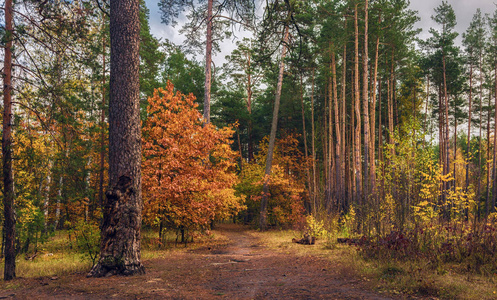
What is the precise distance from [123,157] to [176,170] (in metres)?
5.32

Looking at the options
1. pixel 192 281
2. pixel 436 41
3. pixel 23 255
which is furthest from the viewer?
pixel 436 41

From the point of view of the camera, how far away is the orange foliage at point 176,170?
34.0 ft

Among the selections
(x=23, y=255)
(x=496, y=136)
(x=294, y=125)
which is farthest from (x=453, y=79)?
(x=23, y=255)

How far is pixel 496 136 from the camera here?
23.2 meters

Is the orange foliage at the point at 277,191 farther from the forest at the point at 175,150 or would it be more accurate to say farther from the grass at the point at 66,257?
the grass at the point at 66,257

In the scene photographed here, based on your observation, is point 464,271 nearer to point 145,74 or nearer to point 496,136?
point 145,74

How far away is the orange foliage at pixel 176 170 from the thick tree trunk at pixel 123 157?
4.17 meters

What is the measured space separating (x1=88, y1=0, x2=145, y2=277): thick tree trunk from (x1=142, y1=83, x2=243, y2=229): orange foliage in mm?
4166

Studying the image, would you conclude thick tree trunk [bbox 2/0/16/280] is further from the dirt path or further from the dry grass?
the dry grass

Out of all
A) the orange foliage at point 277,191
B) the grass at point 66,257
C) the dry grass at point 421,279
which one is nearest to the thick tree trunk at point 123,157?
the grass at point 66,257

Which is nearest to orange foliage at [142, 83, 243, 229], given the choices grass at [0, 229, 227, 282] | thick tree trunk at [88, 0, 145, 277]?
grass at [0, 229, 227, 282]

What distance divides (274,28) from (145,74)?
55.3ft

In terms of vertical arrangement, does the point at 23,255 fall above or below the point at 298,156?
below

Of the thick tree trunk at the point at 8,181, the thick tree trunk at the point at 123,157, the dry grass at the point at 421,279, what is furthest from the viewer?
the thick tree trunk at the point at 8,181
